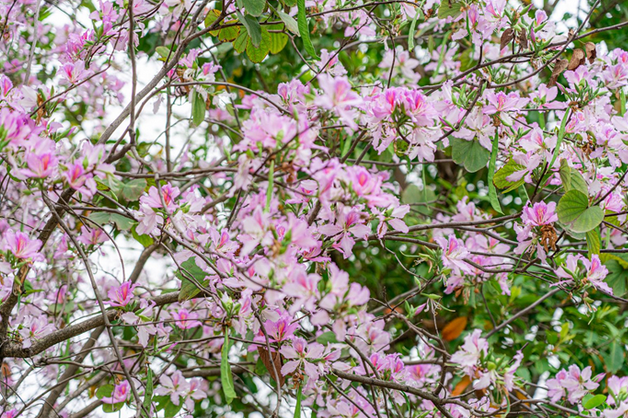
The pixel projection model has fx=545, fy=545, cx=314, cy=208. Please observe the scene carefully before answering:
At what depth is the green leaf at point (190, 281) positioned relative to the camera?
3.96 feet

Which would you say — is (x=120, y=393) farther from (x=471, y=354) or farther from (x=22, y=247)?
(x=471, y=354)

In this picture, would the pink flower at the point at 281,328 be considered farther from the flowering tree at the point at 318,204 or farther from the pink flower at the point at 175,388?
the pink flower at the point at 175,388

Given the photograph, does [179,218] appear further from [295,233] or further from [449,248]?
[449,248]

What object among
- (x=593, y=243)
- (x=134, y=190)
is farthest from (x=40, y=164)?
(x=593, y=243)

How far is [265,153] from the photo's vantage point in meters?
0.84

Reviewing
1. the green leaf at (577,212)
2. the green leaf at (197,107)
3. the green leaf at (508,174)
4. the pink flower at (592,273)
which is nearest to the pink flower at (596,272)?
the pink flower at (592,273)

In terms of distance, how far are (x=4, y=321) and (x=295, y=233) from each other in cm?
90

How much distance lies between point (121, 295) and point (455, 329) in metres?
1.56

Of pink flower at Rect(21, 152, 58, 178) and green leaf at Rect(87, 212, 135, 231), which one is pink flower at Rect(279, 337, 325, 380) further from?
pink flower at Rect(21, 152, 58, 178)

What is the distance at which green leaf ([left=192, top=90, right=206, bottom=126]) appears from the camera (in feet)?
4.40

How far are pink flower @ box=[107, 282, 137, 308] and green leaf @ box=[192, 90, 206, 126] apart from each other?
424mm

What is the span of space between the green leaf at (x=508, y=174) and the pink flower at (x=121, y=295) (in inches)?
35.7

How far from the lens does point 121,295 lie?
4.05ft

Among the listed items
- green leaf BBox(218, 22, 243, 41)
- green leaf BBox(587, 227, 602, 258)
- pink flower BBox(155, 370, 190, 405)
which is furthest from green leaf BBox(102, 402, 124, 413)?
green leaf BBox(587, 227, 602, 258)
